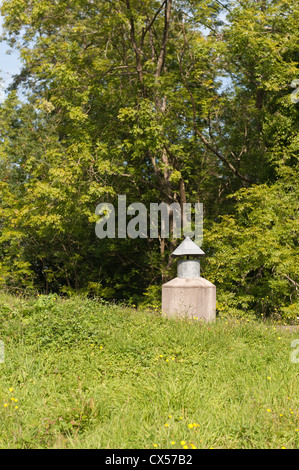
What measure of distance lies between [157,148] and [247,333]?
7153 millimetres

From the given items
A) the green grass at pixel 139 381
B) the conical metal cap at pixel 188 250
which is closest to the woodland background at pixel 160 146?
the conical metal cap at pixel 188 250

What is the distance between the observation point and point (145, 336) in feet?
23.6

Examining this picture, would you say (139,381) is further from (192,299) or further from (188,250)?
(188,250)

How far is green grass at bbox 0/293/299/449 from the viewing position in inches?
164

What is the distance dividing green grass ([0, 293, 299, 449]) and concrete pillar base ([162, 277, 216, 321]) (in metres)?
1.19

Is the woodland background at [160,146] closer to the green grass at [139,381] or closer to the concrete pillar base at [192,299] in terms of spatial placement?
the concrete pillar base at [192,299]

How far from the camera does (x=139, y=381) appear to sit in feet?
18.0

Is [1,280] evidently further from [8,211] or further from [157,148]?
[157,148]

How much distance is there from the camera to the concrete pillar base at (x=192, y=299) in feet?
31.4

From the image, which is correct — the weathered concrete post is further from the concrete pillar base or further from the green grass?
the green grass

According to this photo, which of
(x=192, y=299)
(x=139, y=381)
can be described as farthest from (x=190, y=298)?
(x=139, y=381)

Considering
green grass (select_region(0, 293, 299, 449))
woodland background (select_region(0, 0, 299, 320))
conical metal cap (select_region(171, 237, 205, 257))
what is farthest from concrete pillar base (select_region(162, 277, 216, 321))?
woodland background (select_region(0, 0, 299, 320))

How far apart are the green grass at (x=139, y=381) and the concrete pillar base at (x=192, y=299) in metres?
1.19
